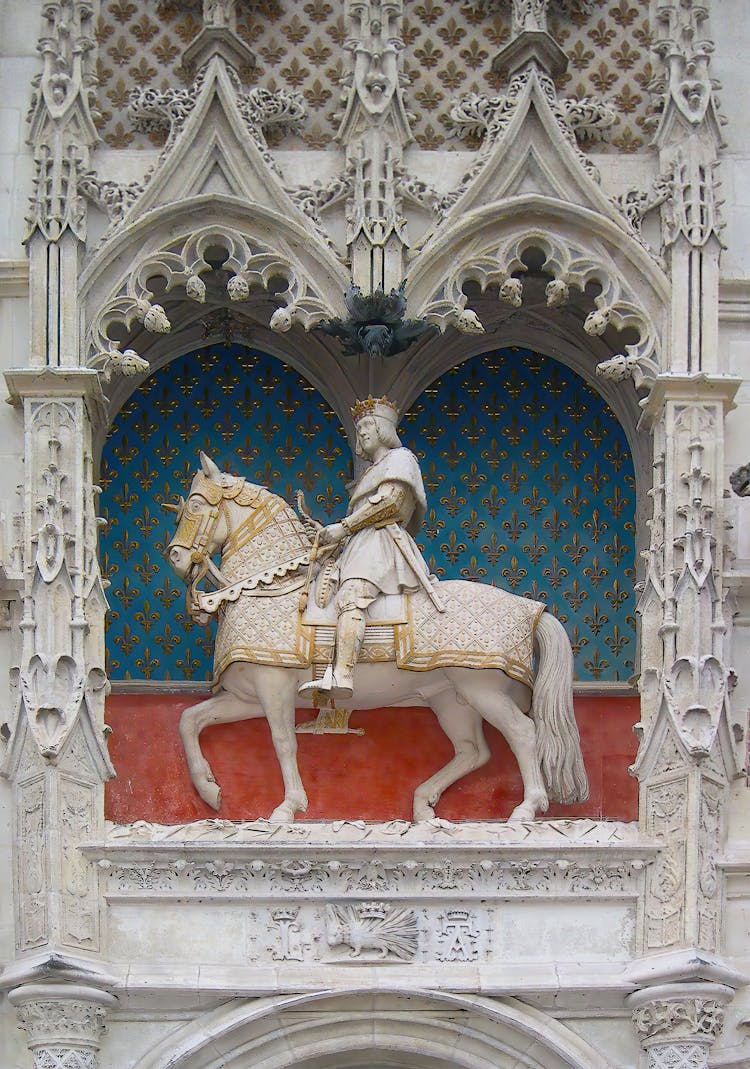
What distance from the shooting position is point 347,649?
53.6ft

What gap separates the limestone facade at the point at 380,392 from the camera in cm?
1574

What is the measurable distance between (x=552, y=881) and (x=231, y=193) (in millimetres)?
3853

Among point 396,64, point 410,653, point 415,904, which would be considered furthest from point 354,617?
point 396,64

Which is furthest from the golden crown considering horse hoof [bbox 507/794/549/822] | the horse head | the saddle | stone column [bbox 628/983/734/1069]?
stone column [bbox 628/983/734/1069]

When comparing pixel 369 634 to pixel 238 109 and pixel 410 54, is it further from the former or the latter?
pixel 410 54

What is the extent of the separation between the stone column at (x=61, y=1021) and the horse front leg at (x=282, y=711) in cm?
150

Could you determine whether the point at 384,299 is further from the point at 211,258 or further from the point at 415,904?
the point at 415,904

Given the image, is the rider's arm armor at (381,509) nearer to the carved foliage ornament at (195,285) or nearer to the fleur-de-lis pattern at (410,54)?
the carved foliage ornament at (195,285)

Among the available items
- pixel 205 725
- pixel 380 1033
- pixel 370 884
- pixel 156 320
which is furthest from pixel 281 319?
pixel 380 1033

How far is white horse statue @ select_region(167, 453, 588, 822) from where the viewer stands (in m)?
16.5

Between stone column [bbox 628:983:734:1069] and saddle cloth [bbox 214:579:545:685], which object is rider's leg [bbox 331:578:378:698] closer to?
saddle cloth [bbox 214:579:545:685]

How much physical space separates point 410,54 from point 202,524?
280 cm

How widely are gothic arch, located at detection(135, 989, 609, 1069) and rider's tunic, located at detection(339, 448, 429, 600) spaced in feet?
6.91

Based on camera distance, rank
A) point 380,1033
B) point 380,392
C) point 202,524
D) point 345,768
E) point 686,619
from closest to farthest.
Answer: point 380,1033 → point 686,619 → point 202,524 → point 345,768 → point 380,392
